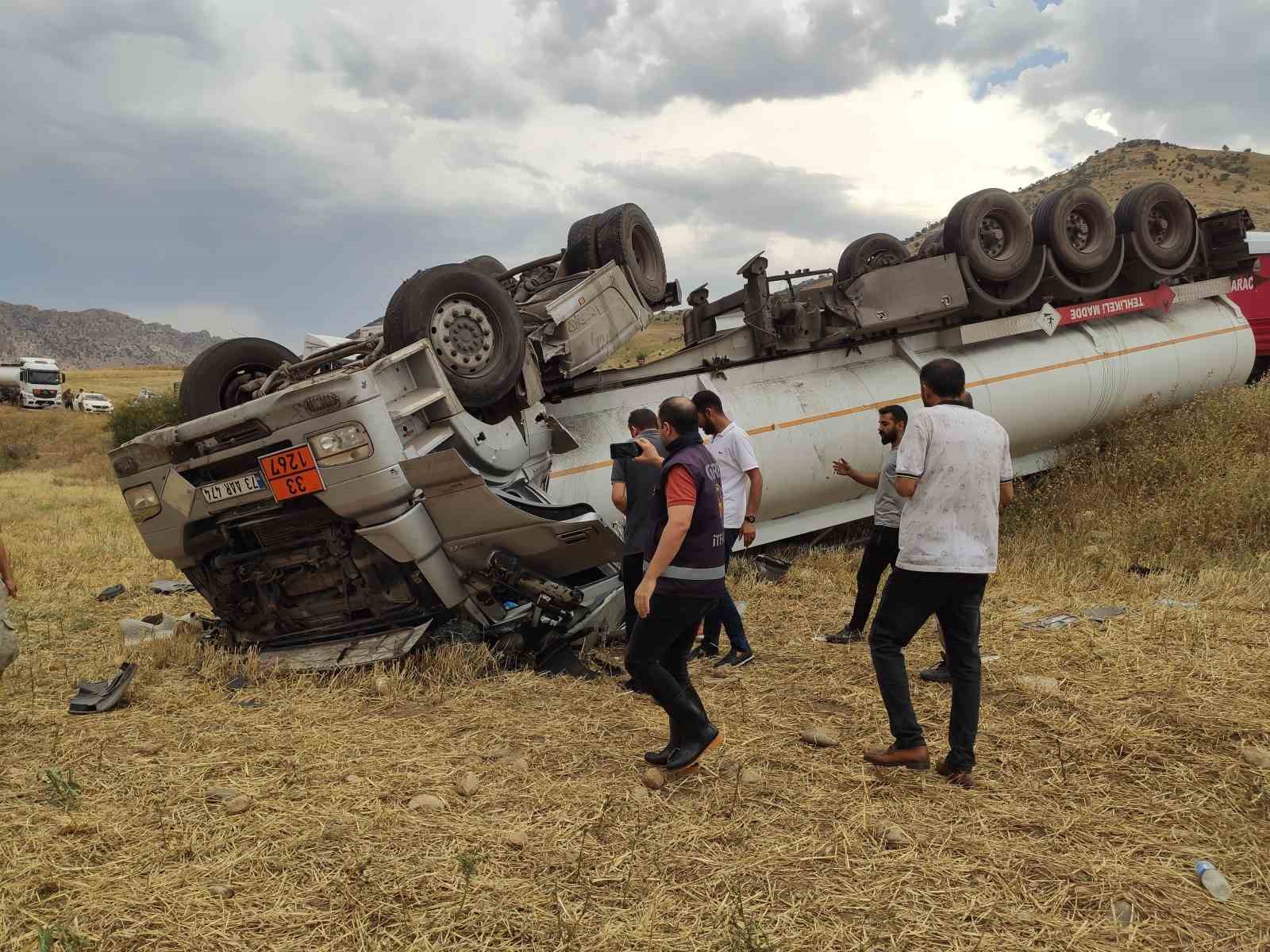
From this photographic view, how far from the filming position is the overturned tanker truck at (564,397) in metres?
5.05

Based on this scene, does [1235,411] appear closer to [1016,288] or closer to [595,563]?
[1016,288]

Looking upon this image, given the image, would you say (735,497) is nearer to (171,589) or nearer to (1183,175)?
(171,589)

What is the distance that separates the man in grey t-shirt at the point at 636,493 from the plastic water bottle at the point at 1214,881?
289 cm

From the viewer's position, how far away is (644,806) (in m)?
3.40

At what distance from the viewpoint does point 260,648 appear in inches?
221

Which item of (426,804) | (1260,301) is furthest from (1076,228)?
(426,804)

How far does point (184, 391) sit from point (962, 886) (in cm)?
531

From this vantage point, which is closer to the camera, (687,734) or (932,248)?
(687,734)

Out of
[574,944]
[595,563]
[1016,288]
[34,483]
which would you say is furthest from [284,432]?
[34,483]

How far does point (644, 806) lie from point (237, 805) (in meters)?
1.54

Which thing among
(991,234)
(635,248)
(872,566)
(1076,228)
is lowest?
(872,566)

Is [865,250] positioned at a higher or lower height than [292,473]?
higher

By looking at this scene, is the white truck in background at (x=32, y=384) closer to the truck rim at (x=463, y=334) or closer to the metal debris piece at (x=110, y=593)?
the metal debris piece at (x=110, y=593)

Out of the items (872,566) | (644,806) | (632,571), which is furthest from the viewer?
(872,566)
